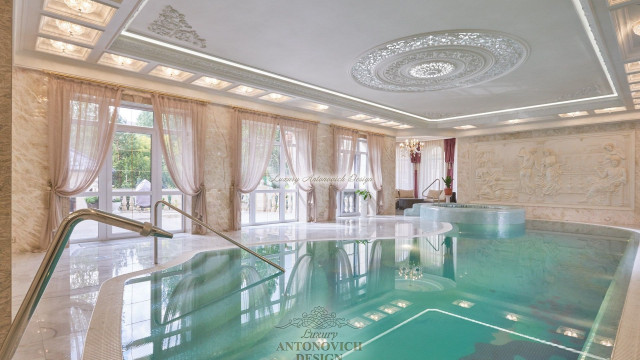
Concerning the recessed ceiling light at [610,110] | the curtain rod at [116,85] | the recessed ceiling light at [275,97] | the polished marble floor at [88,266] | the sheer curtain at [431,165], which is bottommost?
the polished marble floor at [88,266]

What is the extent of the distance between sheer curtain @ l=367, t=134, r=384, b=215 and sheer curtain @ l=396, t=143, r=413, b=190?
4590mm

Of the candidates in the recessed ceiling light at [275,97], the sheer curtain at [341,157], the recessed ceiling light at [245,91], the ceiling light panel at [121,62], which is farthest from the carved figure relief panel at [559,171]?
the ceiling light panel at [121,62]

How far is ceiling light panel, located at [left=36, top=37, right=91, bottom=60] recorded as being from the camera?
4.90m

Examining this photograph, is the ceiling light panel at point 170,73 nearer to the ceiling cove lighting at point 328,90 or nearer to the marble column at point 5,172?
the ceiling cove lighting at point 328,90

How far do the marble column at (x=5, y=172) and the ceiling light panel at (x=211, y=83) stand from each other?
5622mm

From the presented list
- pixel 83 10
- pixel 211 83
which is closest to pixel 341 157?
pixel 211 83

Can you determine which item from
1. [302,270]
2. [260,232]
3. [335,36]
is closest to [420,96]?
[335,36]

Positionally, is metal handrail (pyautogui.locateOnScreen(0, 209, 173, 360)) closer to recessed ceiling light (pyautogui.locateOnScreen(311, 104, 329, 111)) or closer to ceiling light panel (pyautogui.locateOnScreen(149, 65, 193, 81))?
ceiling light panel (pyautogui.locateOnScreen(149, 65, 193, 81))

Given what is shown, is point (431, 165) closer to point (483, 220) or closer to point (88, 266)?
point (483, 220)

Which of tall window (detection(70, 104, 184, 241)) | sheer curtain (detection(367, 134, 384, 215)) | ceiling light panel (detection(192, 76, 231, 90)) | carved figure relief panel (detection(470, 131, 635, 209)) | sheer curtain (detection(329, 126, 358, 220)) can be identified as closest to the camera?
tall window (detection(70, 104, 184, 241))

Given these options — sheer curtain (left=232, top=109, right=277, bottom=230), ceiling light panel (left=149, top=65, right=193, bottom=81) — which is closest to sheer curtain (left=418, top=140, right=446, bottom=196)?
sheer curtain (left=232, top=109, right=277, bottom=230)

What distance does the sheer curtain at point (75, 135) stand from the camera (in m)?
5.39

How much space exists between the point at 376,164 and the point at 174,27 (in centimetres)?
805

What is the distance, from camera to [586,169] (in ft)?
32.9
